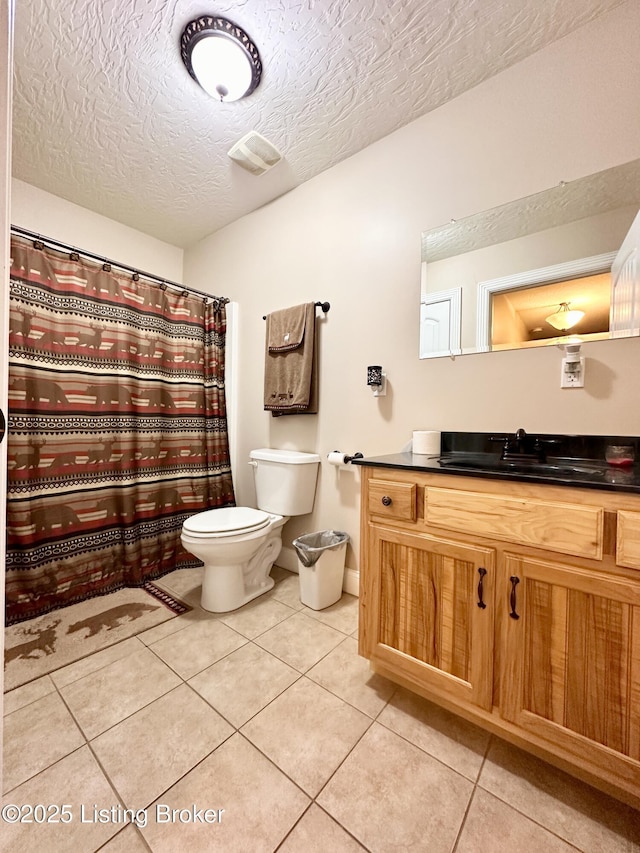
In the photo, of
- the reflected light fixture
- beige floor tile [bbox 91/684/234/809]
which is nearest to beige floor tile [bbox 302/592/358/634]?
beige floor tile [bbox 91/684/234/809]

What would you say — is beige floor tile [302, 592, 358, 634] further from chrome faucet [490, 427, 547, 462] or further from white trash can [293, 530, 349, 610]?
chrome faucet [490, 427, 547, 462]

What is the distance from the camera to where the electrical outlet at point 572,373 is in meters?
1.27

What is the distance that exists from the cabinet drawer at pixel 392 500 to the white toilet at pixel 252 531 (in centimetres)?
75

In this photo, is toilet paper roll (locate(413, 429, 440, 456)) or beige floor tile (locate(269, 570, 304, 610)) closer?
toilet paper roll (locate(413, 429, 440, 456))

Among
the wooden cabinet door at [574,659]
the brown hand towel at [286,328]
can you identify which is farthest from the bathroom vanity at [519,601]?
the brown hand towel at [286,328]

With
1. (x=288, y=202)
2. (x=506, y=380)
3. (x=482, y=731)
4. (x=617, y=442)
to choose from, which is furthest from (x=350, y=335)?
(x=482, y=731)

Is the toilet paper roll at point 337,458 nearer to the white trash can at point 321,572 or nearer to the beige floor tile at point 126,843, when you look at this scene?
the white trash can at point 321,572

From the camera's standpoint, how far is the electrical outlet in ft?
4.16

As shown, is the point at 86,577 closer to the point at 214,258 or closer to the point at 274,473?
the point at 274,473

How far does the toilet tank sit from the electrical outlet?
120 cm

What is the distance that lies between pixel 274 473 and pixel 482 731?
1.36 m

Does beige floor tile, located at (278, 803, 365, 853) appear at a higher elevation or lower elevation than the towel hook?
lower

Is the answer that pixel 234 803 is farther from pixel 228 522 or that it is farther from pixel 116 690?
pixel 228 522

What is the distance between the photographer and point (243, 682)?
1240mm
